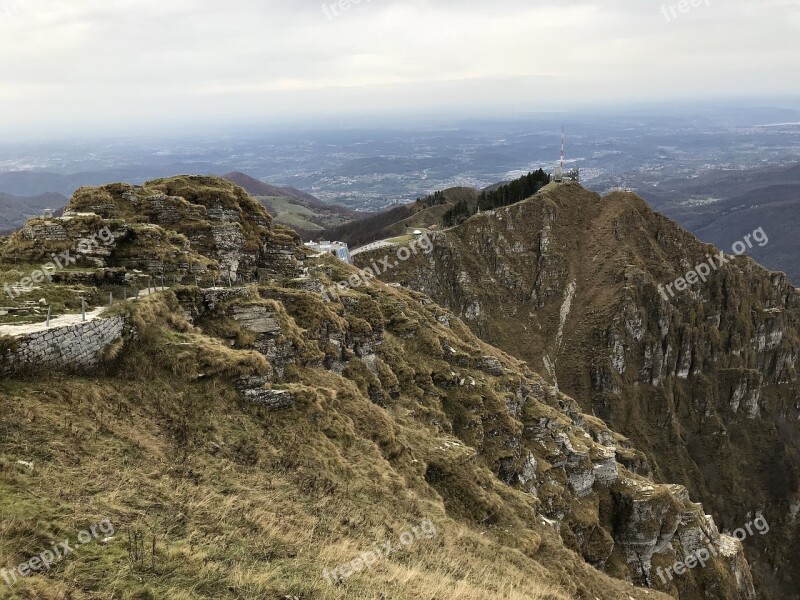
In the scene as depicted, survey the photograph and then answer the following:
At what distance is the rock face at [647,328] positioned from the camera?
103 meters

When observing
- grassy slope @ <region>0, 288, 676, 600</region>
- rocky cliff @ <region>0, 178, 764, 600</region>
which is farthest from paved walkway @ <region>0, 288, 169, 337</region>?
grassy slope @ <region>0, 288, 676, 600</region>

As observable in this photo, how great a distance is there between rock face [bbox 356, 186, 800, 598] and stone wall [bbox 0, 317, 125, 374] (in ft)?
254

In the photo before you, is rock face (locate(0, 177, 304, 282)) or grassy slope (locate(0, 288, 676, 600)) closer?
grassy slope (locate(0, 288, 676, 600))

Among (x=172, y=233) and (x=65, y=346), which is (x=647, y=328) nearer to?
(x=172, y=233)

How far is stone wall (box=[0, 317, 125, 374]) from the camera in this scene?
15.0 m

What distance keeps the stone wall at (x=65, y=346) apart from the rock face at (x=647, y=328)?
7753cm

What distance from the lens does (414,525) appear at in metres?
18.8

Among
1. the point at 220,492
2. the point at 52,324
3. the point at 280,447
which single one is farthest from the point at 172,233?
the point at 220,492

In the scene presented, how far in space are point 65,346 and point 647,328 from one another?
118 metres

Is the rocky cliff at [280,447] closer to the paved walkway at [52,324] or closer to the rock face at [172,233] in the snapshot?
the rock face at [172,233]

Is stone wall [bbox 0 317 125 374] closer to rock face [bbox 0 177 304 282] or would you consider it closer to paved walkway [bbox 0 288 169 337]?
paved walkway [bbox 0 288 169 337]

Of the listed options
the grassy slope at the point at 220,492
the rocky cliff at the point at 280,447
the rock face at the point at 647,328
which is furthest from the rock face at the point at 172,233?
the rock face at the point at 647,328

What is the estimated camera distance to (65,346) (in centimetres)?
1616

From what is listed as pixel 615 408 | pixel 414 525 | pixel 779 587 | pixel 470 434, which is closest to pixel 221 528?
pixel 414 525
